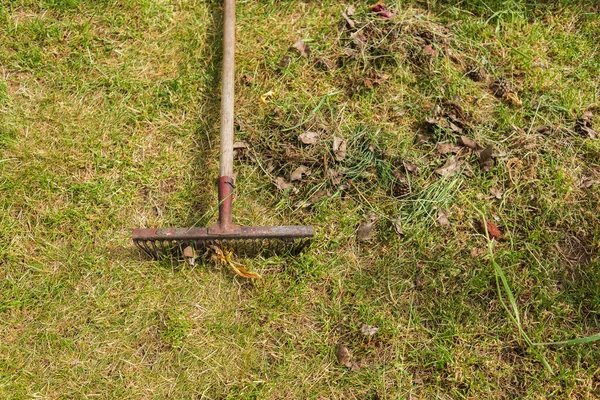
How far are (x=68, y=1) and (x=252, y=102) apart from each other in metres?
1.60

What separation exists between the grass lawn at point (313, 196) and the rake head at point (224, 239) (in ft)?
0.31

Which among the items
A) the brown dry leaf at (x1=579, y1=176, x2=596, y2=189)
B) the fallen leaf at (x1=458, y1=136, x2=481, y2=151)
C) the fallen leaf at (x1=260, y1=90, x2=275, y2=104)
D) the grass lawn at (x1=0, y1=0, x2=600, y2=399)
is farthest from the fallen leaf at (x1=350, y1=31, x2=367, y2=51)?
the brown dry leaf at (x1=579, y1=176, x2=596, y2=189)

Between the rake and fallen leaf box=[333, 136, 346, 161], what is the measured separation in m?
0.58

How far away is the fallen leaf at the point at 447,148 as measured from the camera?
3266 mm

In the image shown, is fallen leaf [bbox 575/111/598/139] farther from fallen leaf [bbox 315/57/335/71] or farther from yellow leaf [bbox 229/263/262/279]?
yellow leaf [bbox 229/263/262/279]

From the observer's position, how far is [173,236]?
2648mm

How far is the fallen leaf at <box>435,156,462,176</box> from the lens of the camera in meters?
3.21

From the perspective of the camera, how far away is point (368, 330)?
112 inches

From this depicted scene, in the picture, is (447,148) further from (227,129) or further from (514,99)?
(227,129)

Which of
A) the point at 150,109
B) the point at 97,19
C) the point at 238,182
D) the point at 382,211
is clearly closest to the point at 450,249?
the point at 382,211

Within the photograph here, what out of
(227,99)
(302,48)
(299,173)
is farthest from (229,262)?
(302,48)

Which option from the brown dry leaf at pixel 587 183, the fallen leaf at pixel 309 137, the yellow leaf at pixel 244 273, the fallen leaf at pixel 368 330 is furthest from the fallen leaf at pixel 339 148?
the brown dry leaf at pixel 587 183

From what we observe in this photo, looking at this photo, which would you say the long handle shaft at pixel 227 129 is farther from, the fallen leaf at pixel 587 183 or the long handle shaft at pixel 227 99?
the fallen leaf at pixel 587 183

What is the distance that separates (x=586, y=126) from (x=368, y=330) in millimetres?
2031
